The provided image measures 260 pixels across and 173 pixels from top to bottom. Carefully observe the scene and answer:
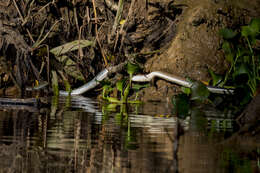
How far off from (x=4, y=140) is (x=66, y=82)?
13.2 feet

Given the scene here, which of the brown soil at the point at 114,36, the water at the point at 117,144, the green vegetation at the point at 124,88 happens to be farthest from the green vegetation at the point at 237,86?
the brown soil at the point at 114,36

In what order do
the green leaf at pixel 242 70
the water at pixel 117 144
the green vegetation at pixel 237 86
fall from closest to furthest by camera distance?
the water at pixel 117 144, the green vegetation at pixel 237 86, the green leaf at pixel 242 70

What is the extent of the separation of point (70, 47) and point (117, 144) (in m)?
4.33

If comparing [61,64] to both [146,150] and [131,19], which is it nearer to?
[131,19]

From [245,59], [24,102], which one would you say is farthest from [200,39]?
[24,102]

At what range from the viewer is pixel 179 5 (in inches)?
260

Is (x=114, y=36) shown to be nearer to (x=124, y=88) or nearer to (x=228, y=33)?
(x=124, y=88)

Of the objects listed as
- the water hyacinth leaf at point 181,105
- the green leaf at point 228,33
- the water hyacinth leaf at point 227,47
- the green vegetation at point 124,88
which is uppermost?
the green leaf at point 228,33

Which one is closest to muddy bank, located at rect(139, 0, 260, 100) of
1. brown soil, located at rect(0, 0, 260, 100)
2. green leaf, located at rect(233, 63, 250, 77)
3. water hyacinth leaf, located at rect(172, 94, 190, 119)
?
brown soil, located at rect(0, 0, 260, 100)

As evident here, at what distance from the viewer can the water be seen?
84.0 inches

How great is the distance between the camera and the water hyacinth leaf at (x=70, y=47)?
6.84 m

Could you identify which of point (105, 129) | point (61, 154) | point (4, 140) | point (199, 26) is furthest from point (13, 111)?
point (199, 26)

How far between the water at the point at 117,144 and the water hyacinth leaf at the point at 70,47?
109 inches

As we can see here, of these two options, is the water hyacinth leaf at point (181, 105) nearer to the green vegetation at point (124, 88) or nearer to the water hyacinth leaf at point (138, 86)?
the green vegetation at point (124, 88)
